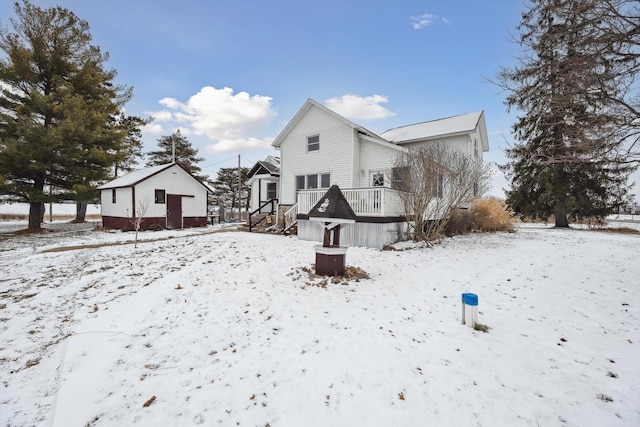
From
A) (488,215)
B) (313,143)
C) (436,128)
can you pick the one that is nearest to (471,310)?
(313,143)

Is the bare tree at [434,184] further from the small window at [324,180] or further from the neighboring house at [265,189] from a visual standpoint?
the neighboring house at [265,189]

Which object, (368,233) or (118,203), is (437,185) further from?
(118,203)

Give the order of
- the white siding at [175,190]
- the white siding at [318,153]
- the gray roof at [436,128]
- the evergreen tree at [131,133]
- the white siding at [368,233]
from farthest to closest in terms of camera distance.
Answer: the evergreen tree at [131,133], the white siding at [175,190], the gray roof at [436,128], the white siding at [318,153], the white siding at [368,233]

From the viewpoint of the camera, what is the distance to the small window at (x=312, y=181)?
1537cm

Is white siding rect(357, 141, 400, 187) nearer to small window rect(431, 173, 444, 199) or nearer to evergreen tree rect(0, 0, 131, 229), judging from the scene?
small window rect(431, 173, 444, 199)

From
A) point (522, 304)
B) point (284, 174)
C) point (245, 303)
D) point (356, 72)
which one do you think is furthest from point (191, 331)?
point (356, 72)

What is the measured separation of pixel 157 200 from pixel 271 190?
25.0ft

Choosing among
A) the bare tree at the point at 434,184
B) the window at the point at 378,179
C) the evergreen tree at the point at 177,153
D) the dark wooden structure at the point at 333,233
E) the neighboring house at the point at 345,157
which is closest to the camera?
the dark wooden structure at the point at 333,233

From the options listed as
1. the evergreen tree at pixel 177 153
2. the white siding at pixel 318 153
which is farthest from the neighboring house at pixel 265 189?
the evergreen tree at pixel 177 153

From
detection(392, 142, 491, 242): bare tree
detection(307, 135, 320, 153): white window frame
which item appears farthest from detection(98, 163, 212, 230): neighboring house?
detection(392, 142, 491, 242): bare tree

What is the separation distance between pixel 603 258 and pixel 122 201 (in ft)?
77.6

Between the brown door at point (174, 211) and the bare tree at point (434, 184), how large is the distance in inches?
594

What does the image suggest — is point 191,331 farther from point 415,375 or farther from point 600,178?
point 600,178

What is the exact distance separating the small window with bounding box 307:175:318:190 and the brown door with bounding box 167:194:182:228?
384 inches
